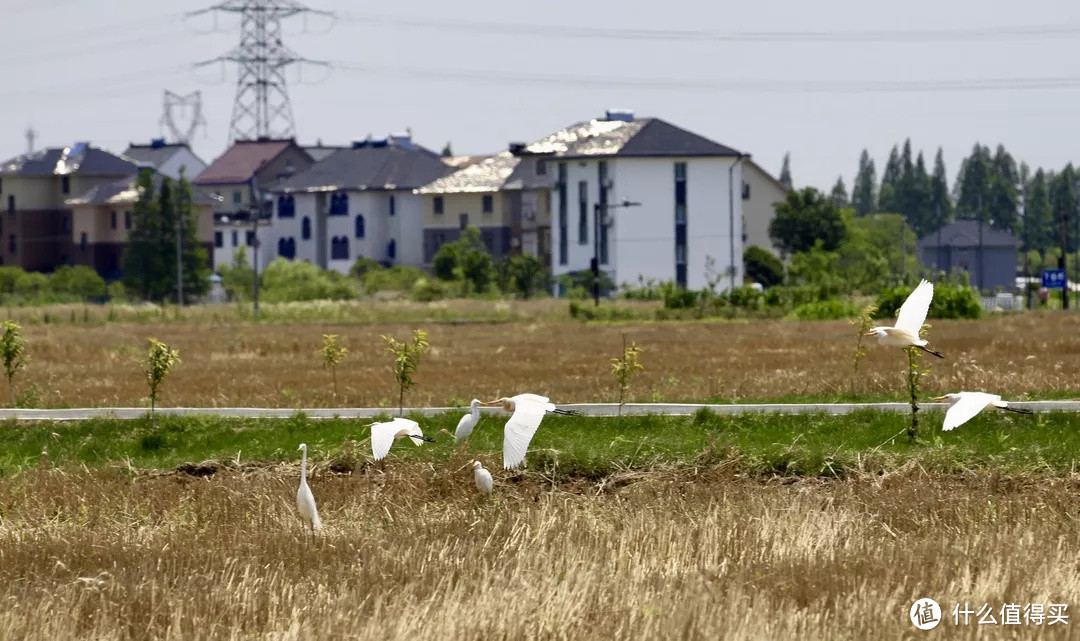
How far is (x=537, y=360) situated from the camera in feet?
123

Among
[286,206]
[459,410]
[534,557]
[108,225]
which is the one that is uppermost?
[286,206]

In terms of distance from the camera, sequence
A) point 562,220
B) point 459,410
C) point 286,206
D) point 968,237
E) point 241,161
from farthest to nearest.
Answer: point 968,237 < point 241,161 < point 286,206 < point 562,220 < point 459,410

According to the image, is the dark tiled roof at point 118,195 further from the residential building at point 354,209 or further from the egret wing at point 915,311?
the egret wing at point 915,311

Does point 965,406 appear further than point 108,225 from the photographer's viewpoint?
No

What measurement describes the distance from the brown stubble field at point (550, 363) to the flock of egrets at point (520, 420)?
238 inches

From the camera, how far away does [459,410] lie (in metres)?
23.0

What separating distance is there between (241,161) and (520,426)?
400 ft

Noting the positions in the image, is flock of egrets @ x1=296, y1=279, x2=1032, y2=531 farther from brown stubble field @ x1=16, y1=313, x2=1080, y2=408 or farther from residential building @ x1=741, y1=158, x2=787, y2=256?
residential building @ x1=741, y1=158, x2=787, y2=256

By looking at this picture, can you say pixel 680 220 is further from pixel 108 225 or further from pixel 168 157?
pixel 168 157

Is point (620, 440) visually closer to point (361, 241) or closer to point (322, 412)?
point (322, 412)

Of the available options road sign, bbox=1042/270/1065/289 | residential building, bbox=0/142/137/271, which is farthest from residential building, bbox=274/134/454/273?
road sign, bbox=1042/270/1065/289

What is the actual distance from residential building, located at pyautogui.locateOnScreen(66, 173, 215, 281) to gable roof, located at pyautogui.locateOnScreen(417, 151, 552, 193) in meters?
15.7

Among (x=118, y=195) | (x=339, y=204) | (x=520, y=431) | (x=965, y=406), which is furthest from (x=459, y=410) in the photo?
(x=339, y=204)

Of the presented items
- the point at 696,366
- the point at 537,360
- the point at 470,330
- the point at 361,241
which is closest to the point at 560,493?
the point at 696,366
